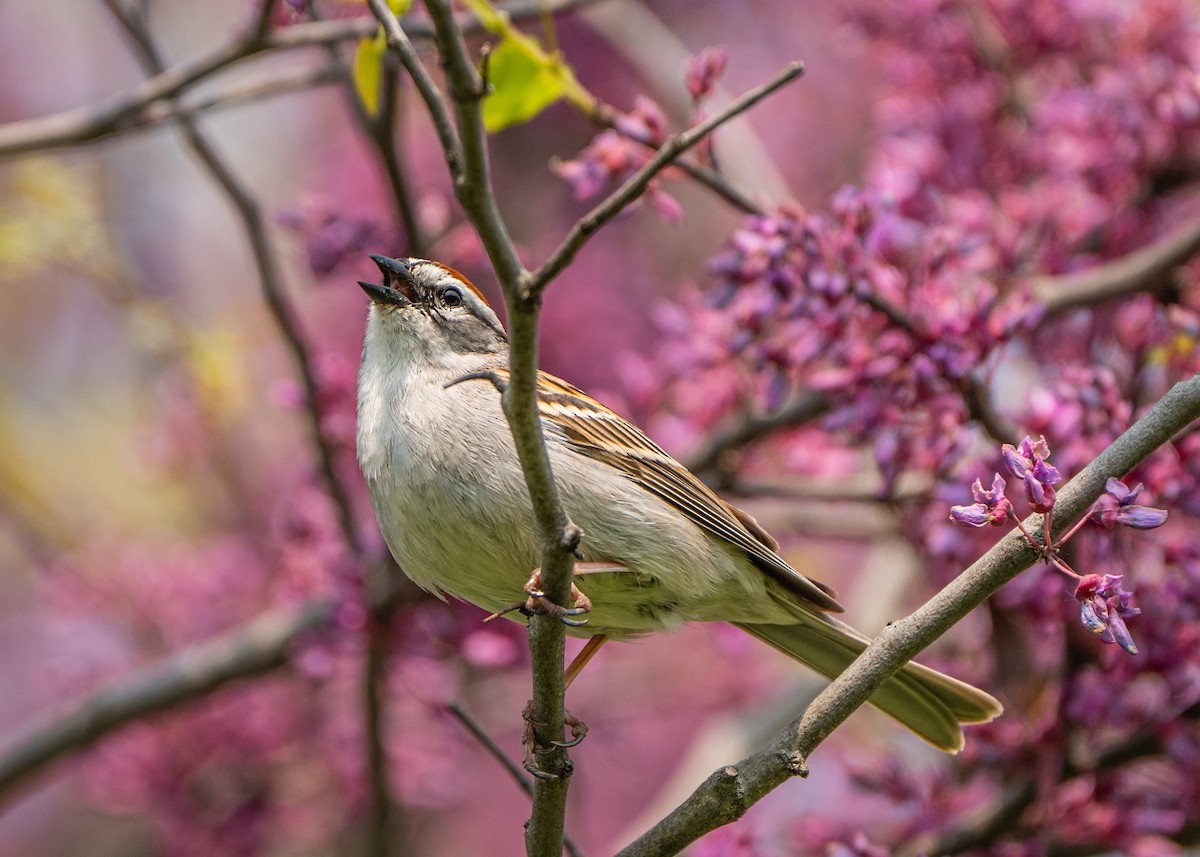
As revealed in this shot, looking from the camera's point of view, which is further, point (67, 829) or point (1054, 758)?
point (67, 829)

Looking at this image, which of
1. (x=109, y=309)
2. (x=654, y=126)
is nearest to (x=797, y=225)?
(x=654, y=126)

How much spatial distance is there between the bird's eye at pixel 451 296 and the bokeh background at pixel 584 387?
532mm

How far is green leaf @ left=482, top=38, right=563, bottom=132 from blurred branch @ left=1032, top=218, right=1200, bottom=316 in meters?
1.99

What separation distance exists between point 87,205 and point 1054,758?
4.13 metres

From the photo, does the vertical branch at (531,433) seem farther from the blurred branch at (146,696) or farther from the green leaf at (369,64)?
the blurred branch at (146,696)

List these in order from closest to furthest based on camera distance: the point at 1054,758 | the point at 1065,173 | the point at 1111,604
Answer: the point at 1111,604
the point at 1054,758
the point at 1065,173

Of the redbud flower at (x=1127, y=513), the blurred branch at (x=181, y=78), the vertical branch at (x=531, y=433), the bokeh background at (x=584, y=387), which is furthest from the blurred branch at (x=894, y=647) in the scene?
the blurred branch at (x=181, y=78)

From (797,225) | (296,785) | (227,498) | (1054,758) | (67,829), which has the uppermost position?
(797,225)

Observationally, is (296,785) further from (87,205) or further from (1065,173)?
(1065,173)

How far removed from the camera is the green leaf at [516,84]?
2814mm

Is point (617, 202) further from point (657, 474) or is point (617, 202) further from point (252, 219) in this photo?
point (252, 219)

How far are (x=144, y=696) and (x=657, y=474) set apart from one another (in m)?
2.52

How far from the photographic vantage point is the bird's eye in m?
3.66

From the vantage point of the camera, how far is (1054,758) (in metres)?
3.70
